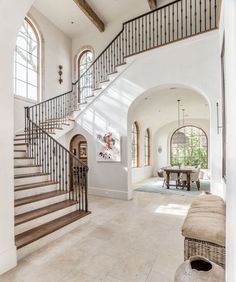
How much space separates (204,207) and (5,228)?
2475mm

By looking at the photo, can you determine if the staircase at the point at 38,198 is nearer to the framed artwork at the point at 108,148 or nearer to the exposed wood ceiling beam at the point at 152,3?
the framed artwork at the point at 108,148

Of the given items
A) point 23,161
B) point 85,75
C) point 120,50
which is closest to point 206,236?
point 23,161

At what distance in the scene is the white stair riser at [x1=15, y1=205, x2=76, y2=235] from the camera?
2784 millimetres

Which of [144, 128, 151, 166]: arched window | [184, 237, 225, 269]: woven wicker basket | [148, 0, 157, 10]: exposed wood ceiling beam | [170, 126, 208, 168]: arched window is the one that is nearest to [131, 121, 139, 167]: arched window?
[144, 128, 151, 166]: arched window

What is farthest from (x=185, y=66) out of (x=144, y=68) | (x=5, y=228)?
(x=5, y=228)

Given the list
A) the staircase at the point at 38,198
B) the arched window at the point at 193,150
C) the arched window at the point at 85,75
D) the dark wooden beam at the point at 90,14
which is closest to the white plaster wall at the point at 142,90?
the staircase at the point at 38,198

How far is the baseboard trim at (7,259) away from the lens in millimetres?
2125

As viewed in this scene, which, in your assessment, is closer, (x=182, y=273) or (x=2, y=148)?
(x=182, y=273)

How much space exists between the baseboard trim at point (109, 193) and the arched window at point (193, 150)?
18.3ft

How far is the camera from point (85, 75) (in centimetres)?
796

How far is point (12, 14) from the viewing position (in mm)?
2016

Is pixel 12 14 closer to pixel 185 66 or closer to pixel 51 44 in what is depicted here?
pixel 185 66

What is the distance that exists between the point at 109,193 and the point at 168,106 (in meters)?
4.30

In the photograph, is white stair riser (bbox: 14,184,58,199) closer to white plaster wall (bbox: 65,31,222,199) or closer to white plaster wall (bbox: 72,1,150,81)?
white plaster wall (bbox: 65,31,222,199)
